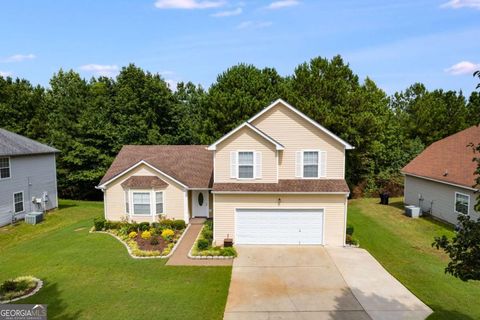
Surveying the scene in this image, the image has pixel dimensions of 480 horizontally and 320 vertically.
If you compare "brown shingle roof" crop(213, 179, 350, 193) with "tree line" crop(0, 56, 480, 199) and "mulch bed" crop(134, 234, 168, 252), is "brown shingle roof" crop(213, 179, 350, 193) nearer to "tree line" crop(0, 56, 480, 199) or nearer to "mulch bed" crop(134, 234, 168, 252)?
"mulch bed" crop(134, 234, 168, 252)

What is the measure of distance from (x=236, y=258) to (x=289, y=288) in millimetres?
3975

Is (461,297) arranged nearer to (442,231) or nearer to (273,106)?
(442,231)

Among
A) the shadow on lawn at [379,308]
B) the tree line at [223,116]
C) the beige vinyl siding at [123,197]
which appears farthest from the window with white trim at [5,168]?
the shadow on lawn at [379,308]

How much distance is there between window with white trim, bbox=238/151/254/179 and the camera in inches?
745

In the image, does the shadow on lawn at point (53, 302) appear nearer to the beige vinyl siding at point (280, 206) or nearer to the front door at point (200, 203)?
the beige vinyl siding at point (280, 206)

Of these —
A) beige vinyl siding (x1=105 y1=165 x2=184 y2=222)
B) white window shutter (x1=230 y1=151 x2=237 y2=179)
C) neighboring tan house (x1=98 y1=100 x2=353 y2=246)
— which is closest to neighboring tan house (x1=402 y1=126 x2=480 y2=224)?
neighboring tan house (x1=98 y1=100 x2=353 y2=246)

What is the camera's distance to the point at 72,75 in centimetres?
5431

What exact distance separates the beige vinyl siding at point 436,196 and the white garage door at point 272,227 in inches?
407

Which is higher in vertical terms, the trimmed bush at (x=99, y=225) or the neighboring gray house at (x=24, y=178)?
the neighboring gray house at (x=24, y=178)

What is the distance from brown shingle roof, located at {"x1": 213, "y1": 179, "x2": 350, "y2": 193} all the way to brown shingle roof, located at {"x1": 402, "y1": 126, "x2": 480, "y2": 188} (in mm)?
8368

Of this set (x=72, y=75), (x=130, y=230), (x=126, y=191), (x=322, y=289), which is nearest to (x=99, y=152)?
(x=126, y=191)

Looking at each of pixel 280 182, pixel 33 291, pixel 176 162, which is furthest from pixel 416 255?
pixel 33 291

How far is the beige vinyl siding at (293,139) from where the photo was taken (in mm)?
19250

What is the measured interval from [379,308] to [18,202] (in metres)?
26.2
